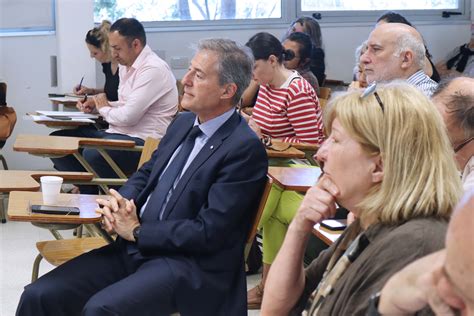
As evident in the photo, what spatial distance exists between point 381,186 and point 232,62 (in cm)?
126

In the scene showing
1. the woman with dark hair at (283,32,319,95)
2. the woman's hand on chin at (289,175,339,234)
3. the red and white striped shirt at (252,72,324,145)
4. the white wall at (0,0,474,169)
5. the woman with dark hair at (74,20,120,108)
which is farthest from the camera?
the white wall at (0,0,474,169)

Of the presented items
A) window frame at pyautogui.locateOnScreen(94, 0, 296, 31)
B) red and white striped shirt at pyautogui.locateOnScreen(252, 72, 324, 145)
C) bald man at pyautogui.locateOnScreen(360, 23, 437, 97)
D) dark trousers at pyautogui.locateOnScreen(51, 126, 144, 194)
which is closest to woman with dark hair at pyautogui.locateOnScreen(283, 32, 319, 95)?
red and white striped shirt at pyautogui.locateOnScreen(252, 72, 324, 145)

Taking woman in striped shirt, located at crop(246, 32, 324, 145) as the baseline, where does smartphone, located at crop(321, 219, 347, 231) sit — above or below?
below

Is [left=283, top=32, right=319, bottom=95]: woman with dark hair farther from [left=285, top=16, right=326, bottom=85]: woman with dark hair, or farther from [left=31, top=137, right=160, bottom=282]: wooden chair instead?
[left=31, top=137, right=160, bottom=282]: wooden chair

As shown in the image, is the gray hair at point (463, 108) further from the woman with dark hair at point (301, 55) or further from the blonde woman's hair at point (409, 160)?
the woman with dark hair at point (301, 55)

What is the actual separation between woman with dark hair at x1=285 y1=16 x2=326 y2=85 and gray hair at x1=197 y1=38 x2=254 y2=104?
336cm

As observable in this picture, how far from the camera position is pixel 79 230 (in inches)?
171

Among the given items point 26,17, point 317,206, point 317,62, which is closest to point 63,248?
point 317,206

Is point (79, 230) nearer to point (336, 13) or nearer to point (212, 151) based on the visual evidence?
point (212, 151)

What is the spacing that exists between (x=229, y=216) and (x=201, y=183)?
163 millimetres

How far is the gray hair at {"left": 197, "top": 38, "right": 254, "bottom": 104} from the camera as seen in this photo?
2.74 m

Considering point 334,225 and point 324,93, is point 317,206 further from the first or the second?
point 324,93

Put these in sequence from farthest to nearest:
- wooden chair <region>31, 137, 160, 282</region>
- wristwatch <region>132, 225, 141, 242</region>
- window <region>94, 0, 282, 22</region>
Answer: window <region>94, 0, 282, 22</region> < wooden chair <region>31, 137, 160, 282</region> < wristwatch <region>132, 225, 141, 242</region>

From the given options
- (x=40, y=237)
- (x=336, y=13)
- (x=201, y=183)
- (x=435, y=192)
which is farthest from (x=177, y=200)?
(x=336, y=13)
